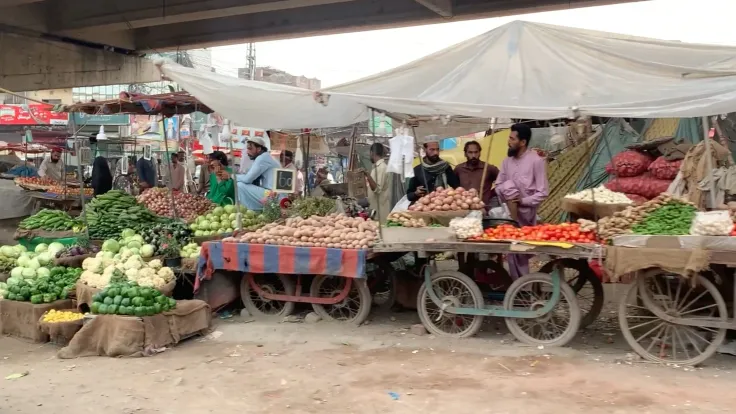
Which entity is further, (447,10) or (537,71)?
(447,10)

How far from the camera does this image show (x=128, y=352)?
601 cm

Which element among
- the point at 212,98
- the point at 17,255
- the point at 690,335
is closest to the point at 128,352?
the point at 212,98

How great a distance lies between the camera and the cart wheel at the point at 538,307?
19.4ft

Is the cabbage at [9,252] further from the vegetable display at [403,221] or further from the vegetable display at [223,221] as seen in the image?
the vegetable display at [403,221]

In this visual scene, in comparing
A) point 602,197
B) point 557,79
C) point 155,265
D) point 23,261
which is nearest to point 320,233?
point 155,265

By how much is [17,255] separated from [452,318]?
621 cm

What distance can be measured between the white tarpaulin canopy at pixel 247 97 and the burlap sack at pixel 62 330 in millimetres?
2804

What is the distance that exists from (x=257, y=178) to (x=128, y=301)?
10.8 ft

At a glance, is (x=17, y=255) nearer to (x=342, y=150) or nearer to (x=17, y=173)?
(x=342, y=150)

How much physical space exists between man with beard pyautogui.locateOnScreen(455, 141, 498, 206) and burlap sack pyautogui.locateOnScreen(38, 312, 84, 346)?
4771 millimetres

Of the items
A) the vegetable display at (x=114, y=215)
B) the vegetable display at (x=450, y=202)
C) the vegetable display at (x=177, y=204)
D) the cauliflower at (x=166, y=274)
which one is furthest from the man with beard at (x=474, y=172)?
the vegetable display at (x=114, y=215)

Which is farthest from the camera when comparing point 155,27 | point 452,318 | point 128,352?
point 155,27

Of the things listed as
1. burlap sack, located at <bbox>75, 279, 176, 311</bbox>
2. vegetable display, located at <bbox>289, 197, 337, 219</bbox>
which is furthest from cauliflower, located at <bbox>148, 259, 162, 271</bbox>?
vegetable display, located at <bbox>289, 197, 337, 219</bbox>

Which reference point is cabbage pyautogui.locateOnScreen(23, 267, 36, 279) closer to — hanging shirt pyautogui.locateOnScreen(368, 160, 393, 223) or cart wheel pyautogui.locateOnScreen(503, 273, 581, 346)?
hanging shirt pyautogui.locateOnScreen(368, 160, 393, 223)
